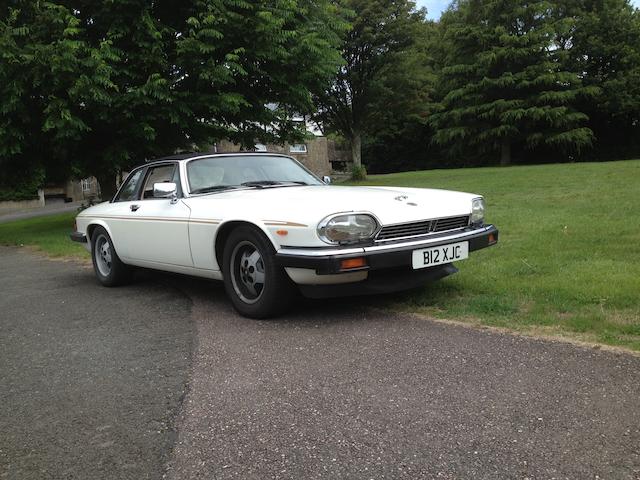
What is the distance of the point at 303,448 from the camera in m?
2.37

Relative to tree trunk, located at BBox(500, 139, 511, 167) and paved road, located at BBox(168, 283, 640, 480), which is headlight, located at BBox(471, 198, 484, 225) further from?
tree trunk, located at BBox(500, 139, 511, 167)

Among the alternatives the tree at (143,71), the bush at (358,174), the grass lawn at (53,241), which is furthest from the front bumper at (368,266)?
the bush at (358,174)

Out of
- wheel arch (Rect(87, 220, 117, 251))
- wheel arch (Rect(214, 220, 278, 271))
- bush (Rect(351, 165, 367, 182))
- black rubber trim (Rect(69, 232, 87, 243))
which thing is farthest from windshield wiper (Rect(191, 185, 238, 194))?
bush (Rect(351, 165, 367, 182))

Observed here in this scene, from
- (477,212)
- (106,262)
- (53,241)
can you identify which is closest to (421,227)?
(477,212)

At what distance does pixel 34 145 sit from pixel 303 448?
1201cm

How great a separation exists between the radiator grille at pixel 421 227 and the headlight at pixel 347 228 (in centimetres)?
10

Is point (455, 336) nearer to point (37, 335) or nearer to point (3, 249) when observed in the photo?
point (37, 335)

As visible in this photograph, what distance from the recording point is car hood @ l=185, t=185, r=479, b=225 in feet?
13.0

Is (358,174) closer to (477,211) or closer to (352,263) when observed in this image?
(477,211)

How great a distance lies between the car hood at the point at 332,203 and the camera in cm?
396

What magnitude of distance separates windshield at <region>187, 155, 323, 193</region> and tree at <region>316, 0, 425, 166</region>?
65.8ft

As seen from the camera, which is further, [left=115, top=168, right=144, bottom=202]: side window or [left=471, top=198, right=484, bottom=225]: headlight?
[left=115, top=168, right=144, bottom=202]: side window

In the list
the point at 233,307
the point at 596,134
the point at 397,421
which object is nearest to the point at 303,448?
the point at 397,421

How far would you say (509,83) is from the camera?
34.0 meters
